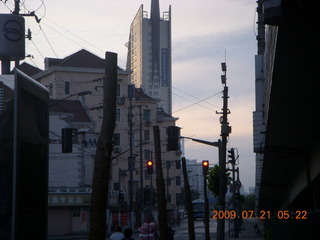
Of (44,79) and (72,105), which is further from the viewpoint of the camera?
(44,79)

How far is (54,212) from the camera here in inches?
2527

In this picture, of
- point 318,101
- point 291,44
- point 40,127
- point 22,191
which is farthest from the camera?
point 318,101

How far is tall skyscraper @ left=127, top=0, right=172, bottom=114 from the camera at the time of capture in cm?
17525

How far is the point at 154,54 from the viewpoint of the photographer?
579ft

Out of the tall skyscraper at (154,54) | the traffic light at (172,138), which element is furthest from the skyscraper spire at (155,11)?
the traffic light at (172,138)

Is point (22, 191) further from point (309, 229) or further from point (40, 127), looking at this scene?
point (309, 229)

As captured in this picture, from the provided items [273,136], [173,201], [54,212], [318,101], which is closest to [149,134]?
[173,201]

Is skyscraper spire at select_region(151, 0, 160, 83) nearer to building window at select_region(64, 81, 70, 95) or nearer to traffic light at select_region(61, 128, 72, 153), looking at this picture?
building window at select_region(64, 81, 70, 95)

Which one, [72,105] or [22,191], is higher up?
[72,105]

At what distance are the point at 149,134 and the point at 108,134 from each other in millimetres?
88239
